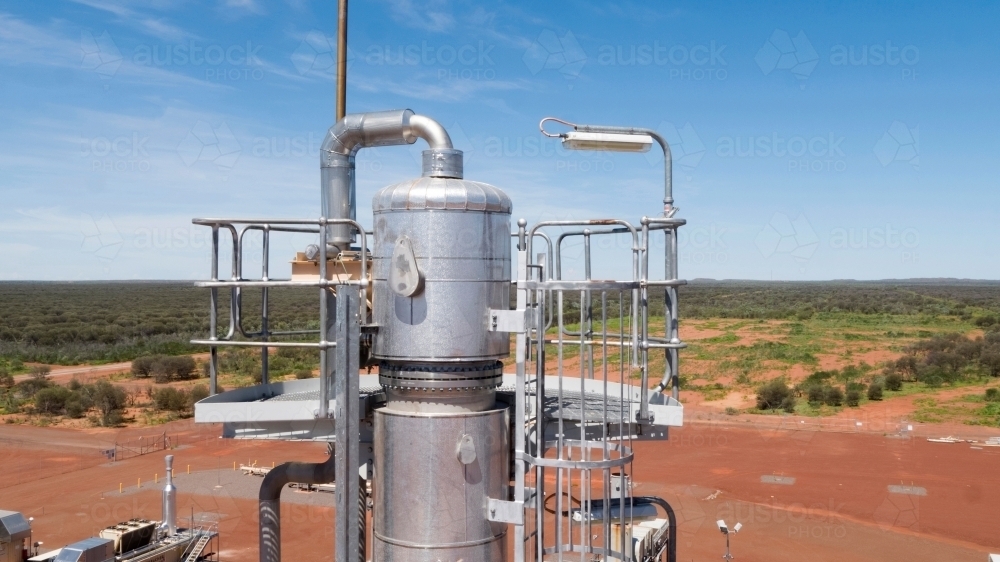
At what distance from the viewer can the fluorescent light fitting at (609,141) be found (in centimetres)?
780

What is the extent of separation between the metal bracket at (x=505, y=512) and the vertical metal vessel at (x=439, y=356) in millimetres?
64

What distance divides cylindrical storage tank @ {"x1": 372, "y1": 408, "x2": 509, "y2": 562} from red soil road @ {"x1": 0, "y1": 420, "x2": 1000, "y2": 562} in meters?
14.7

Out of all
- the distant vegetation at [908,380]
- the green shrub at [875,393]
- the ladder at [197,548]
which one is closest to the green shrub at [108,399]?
the ladder at [197,548]

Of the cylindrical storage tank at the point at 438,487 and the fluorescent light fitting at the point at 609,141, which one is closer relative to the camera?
the cylindrical storage tank at the point at 438,487

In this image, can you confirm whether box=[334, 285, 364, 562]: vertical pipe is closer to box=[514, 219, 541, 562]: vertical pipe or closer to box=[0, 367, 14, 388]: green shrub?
box=[514, 219, 541, 562]: vertical pipe

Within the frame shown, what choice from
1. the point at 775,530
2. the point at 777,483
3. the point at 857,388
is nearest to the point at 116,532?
the point at 775,530

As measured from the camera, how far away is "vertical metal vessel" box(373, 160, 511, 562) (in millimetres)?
7035

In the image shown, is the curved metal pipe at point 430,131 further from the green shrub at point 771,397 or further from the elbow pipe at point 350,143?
the green shrub at point 771,397

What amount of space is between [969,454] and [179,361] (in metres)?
46.7

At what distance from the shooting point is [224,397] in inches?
331

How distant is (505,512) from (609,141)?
3.67 metres

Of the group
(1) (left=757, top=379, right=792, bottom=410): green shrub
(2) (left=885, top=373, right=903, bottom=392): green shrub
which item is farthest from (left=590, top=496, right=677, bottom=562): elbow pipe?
(2) (left=885, top=373, right=903, bottom=392): green shrub

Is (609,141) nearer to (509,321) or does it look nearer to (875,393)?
(509,321)

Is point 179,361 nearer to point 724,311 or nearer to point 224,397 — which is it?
point 224,397
